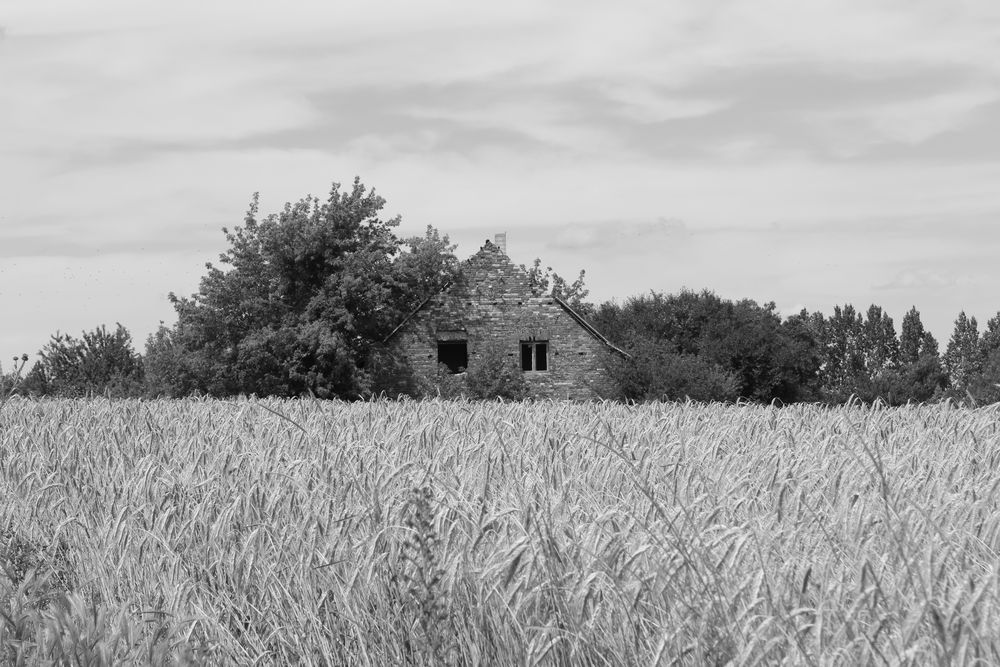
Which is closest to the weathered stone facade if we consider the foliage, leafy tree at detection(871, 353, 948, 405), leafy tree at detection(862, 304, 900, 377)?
the foliage

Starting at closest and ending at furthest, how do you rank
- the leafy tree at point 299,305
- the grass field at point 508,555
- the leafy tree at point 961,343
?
1. the grass field at point 508,555
2. the leafy tree at point 299,305
3. the leafy tree at point 961,343

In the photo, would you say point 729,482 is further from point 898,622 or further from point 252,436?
point 252,436

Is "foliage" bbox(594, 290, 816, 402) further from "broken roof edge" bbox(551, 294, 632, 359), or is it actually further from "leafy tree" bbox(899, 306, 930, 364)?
"leafy tree" bbox(899, 306, 930, 364)

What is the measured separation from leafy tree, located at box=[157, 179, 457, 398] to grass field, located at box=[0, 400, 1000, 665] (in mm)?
29918

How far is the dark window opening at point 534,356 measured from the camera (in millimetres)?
40406

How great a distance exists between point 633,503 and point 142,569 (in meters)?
2.12

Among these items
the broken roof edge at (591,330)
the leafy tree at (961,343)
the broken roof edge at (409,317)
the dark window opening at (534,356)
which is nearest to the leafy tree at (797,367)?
the broken roof edge at (591,330)

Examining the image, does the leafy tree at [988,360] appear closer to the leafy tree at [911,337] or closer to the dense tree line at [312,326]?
the leafy tree at [911,337]

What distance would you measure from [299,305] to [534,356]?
846 cm

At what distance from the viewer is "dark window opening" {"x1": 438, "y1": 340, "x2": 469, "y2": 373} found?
133 ft

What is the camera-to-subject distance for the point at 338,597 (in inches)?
154

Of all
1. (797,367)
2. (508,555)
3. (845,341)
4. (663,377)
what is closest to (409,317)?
(663,377)

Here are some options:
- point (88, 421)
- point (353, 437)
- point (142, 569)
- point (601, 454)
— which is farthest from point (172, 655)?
point (88, 421)

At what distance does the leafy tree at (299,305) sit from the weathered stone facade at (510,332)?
→ 118 centimetres
